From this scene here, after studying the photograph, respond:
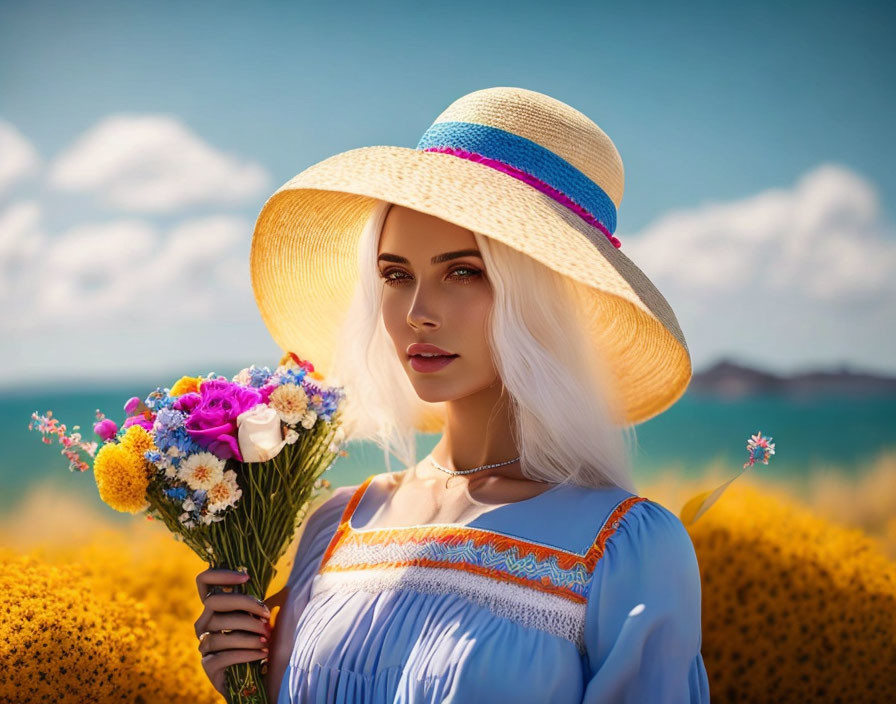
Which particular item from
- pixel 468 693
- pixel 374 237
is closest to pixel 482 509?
pixel 468 693

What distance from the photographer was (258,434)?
5.98 feet

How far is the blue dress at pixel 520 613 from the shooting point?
1.61 meters

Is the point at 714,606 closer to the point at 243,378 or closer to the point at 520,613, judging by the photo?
the point at 520,613

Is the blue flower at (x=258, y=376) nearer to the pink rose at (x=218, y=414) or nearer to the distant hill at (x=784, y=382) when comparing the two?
the pink rose at (x=218, y=414)

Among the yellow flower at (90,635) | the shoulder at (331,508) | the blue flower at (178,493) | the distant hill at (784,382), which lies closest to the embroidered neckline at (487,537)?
the shoulder at (331,508)

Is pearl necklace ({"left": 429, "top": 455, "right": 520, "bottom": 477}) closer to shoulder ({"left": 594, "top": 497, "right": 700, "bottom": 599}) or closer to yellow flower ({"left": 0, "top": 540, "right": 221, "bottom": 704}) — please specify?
shoulder ({"left": 594, "top": 497, "right": 700, "bottom": 599})

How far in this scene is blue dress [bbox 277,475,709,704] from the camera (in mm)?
1613

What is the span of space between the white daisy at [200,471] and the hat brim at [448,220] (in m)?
0.64

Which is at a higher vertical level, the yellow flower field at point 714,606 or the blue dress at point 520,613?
the blue dress at point 520,613

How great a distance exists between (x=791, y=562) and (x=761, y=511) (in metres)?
0.25

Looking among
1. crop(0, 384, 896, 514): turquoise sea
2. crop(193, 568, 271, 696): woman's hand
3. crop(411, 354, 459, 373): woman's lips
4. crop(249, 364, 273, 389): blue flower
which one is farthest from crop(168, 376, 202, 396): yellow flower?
crop(0, 384, 896, 514): turquoise sea

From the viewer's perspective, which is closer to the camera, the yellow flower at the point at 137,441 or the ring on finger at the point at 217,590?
the yellow flower at the point at 137,441

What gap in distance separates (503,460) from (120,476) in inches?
33.4

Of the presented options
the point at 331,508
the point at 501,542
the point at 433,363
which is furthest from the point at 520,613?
the point at 331,508
